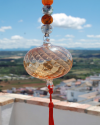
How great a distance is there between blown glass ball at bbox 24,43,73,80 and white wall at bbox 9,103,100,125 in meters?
0.79

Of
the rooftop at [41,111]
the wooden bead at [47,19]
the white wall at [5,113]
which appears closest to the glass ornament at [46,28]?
the wooden bead at [47,19]

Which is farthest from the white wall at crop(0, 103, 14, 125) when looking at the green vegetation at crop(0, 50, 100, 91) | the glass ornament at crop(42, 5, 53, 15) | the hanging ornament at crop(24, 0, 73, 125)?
the green vegetation at crop(0, 50, 100, 91)

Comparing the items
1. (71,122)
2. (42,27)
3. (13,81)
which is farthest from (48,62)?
(13,81)

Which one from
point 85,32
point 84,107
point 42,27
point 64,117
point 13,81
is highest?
point 85,32

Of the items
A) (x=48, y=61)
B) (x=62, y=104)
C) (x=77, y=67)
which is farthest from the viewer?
(x=77, y=67)

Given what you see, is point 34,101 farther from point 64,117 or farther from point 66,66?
point 66,66

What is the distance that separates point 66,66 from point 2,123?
3.97 ft

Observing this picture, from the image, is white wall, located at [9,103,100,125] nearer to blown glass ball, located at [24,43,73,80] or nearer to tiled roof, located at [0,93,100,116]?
tiled roof, located at [0,93,100,116]

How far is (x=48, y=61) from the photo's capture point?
0.62 metres

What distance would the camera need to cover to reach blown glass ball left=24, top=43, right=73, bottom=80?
2.05ft

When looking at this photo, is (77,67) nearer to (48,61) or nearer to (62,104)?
(62,104)

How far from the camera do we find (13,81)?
63.2ft

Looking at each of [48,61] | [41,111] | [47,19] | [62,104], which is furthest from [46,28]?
A: [41,111]

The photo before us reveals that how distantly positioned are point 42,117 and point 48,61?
1051 millimetres
